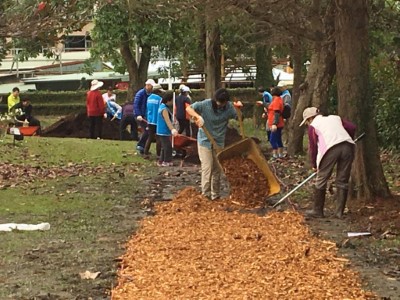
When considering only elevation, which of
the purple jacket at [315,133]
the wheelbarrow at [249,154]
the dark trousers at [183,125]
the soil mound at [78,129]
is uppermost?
the purple jacket at [315,133]

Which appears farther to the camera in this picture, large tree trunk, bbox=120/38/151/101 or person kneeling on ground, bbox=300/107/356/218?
large tree trunk, bbox=120/38/151/101

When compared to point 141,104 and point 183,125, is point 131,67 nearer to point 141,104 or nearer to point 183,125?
point 183,125

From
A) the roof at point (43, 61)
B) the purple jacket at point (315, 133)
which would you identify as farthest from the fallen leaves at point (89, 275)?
the roof at point (43, 61)

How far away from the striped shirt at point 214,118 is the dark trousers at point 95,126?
13.9m

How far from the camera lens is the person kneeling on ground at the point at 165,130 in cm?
1877

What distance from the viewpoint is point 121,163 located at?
20.5 m

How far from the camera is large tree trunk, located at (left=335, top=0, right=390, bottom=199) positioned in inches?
510

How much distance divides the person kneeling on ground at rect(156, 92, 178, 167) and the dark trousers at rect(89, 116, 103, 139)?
7876 millimetres

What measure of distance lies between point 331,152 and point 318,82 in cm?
793

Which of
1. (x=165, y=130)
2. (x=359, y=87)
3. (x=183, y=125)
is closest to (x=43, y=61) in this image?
(x=183, y=125)

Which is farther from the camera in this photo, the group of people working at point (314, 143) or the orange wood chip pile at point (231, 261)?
the group of people working at point (314, 143)

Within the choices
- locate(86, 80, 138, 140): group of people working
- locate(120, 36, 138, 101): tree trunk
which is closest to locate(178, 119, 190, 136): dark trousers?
locate(86, 80, 138, 140): group of people working

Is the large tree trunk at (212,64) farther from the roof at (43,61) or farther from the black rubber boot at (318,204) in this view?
the roof at (43,61)

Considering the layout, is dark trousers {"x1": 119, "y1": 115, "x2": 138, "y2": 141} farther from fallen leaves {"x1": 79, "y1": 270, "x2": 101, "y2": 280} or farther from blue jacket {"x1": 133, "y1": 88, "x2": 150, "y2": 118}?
fallen leaves {"x1": 79, "y1": 270, "x2": 101, "y2": 280}
